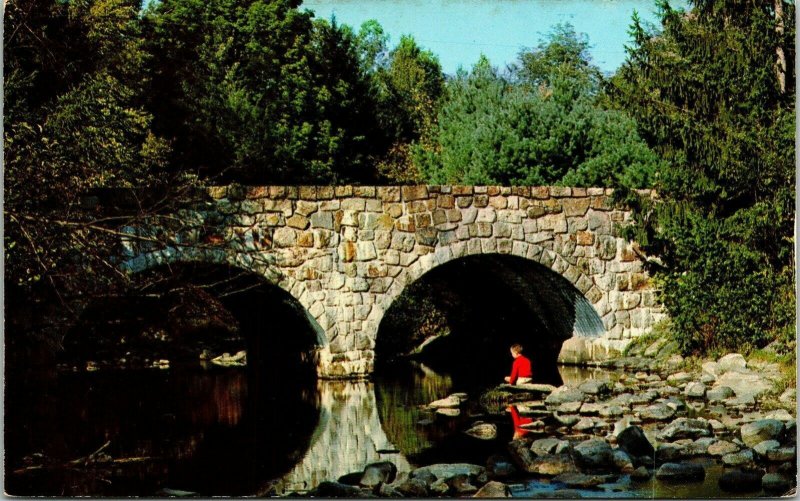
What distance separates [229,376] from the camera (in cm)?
1498

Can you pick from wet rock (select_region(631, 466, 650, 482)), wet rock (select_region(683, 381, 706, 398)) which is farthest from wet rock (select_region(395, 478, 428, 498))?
wet rock (select_region(683, 381, 706, 398))

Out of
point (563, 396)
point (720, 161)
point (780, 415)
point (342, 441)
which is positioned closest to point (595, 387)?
point (563, 396)

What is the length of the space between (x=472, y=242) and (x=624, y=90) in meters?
2.34

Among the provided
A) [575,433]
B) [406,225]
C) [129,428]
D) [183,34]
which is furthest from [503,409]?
[183,34]

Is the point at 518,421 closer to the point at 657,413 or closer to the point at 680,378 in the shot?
the point at 657,413

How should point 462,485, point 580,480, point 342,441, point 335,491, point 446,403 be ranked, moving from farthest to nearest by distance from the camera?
point 446,403 < point 342,441 < point 462,485 < point 580,480 < point 335,491

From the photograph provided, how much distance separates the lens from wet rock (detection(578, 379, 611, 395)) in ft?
37.8

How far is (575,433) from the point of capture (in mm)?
9438

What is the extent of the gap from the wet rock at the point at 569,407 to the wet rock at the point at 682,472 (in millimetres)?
2898

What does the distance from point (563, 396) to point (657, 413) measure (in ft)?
4.43

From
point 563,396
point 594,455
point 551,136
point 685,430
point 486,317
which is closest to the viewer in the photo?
point 594,455

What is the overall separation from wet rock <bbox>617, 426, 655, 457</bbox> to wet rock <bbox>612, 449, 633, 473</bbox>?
0.93 feet

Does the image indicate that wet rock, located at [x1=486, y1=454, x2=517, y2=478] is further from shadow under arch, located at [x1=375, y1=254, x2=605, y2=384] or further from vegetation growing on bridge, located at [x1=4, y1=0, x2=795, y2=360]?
shadow under arch, located at [x1=375, y1=254, x2=605, y2=384]

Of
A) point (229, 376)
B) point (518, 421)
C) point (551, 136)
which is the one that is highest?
point (551, 136)
